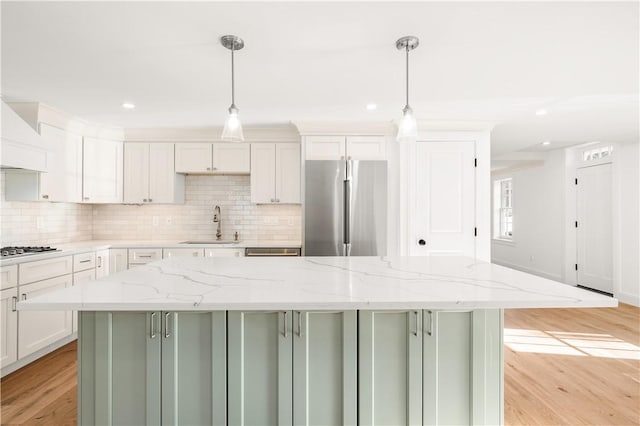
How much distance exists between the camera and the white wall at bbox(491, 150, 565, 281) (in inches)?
227

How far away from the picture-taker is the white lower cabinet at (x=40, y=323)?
105 inches

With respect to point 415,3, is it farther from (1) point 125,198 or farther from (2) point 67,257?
(1) point 125,198

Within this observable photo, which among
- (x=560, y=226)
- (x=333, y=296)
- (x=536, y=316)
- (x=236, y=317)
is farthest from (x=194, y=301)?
(x=560, y=226)

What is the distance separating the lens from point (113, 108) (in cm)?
327

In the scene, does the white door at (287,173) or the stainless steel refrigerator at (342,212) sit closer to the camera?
the stainless steel refrigerator at (342,212)

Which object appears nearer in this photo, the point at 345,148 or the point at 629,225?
the point at 345,148

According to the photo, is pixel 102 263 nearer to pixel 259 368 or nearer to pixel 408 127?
pixel 259 368

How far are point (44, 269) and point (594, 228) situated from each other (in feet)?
23.0

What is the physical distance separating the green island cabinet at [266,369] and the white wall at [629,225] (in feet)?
15.4

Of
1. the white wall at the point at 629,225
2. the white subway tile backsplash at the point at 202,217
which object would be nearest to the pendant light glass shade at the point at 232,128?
the white subway tile backsplash at the point at 202,217

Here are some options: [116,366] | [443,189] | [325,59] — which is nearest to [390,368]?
[116,366]

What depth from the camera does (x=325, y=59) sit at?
223cm

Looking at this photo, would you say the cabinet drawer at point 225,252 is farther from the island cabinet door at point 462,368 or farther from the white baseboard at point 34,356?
the island cabinet door at point 462,368

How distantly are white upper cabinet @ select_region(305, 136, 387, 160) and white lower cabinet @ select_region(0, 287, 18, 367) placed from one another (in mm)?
2796
